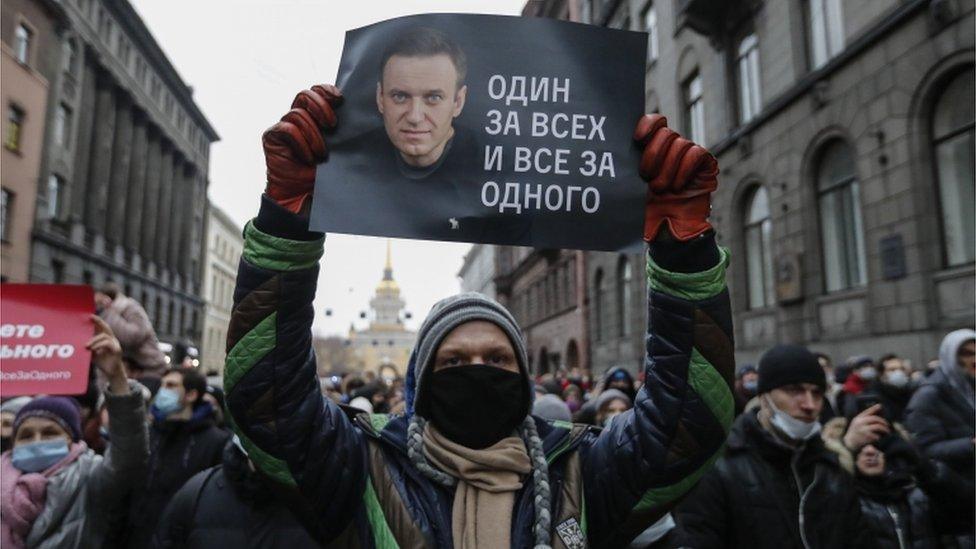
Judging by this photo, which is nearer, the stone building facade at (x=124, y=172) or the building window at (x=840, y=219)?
the building window at (x=840, y=219)

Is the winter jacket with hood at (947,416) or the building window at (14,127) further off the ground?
the building window at (14,127)

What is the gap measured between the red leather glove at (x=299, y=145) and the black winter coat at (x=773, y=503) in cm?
240

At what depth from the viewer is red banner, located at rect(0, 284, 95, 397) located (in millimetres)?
3832

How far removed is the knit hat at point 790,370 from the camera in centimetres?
359

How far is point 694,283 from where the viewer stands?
70.9 inches

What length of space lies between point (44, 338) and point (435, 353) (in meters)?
2.91

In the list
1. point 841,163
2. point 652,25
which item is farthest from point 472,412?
point 652,25

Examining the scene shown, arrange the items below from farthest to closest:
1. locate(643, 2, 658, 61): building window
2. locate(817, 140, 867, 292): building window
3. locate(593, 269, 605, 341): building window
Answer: locate(593, 269, 605, 341): building window → locate(643, 2, 658, 61): building window → locate(817, 140, 867, 292): building window

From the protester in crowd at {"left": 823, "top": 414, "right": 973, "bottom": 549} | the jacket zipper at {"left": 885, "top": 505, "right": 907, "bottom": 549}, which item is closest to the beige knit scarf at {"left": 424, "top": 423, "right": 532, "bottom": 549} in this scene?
the protester in crowd at {"left": 823, "top": 414, "right": 973, "bottom": 549}

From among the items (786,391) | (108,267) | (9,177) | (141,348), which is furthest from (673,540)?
(108,267)

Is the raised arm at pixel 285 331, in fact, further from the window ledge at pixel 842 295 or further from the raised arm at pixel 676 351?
the window ledge at pixel 842 295

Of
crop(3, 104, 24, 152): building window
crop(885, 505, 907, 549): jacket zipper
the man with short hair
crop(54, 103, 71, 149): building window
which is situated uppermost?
crop(54, 103, 71, 149): building window

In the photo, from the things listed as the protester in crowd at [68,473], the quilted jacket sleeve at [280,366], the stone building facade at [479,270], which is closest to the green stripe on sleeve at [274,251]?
the quilted jacket sleeve at [280,366]

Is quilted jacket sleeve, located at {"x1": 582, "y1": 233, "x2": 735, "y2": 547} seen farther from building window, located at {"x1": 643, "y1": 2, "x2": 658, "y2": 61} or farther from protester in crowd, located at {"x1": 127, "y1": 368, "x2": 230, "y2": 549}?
building window, located at {"x1": 643, "y1": 2, "x2": 658, "y2": 61}
